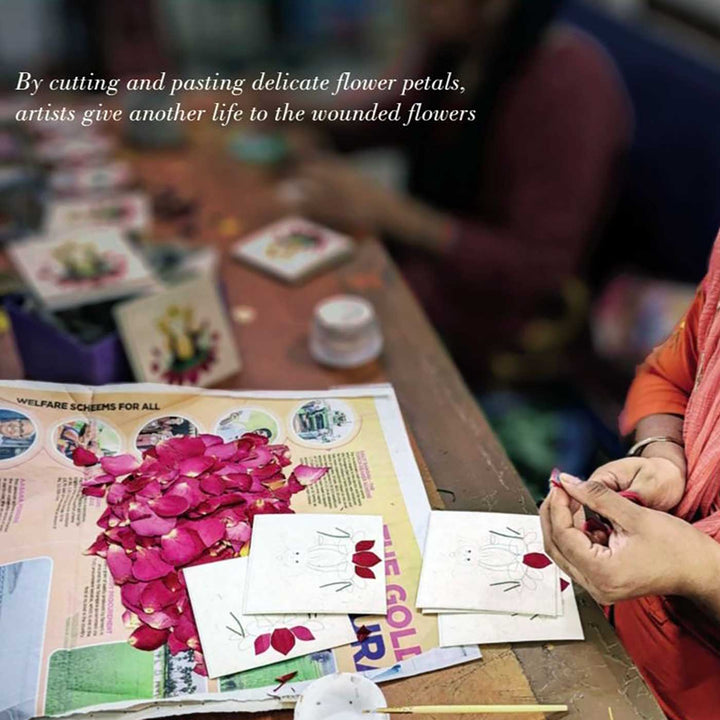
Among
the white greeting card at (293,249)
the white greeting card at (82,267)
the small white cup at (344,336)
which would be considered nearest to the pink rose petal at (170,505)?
the small white cup at (344,336)

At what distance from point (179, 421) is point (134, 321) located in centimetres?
17

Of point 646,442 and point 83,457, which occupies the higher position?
point 646,442

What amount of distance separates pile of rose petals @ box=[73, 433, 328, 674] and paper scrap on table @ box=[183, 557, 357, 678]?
0.01 m

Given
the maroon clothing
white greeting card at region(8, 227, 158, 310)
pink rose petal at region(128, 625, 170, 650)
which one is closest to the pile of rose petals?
pink rose petal at region(128, 625, 170, 650)

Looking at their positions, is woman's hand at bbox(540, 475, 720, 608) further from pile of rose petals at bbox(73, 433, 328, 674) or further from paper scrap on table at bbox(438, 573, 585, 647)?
pile of rose petals at bbox(73, 433, 328, 674)

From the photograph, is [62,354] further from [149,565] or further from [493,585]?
[493,585]

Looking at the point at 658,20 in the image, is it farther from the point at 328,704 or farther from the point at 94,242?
the point at 328,704

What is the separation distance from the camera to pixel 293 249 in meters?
1.31

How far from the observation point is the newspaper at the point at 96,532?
614 mm

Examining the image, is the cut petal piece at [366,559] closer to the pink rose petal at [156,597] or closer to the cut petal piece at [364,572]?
the cut petal piece at [364,572]

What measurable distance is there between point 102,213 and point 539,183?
798mm

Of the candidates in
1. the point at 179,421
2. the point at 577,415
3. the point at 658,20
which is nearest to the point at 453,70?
the point at 577,415

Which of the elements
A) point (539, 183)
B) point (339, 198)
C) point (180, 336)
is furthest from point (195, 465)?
point (539, 183)

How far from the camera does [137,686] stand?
61cm
